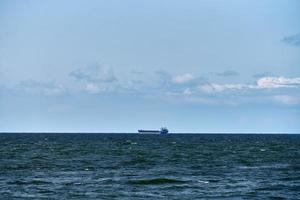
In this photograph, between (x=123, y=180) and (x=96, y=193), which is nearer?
(x=96, y=193)

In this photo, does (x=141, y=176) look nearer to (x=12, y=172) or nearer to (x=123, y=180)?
(x=123, y=180)

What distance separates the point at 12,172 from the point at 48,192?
54.0 ft

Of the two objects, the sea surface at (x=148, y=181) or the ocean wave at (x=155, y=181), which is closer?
the sea surface at (x=148, y=181)

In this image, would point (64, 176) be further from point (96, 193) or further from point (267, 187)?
point (267, 187)

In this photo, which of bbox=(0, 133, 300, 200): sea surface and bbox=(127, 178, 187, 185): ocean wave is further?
bbox=(127, 178, 187, 185): ocean wave

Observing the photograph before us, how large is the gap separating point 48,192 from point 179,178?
13.5 metres

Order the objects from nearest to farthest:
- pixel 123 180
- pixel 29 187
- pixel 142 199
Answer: pixel 142 199
pixel 29 187
pixel 123 180

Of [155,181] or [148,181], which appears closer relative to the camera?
[148,181]

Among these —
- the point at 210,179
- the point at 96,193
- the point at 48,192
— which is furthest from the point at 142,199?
the point at 210,179

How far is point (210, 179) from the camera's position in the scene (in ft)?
165

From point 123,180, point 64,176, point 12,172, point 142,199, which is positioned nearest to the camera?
point 142,199

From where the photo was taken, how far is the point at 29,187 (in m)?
44.3

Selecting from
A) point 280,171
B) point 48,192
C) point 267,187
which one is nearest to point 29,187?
point 48,192

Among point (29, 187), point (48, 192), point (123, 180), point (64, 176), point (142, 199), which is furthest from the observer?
point (64, 176)
